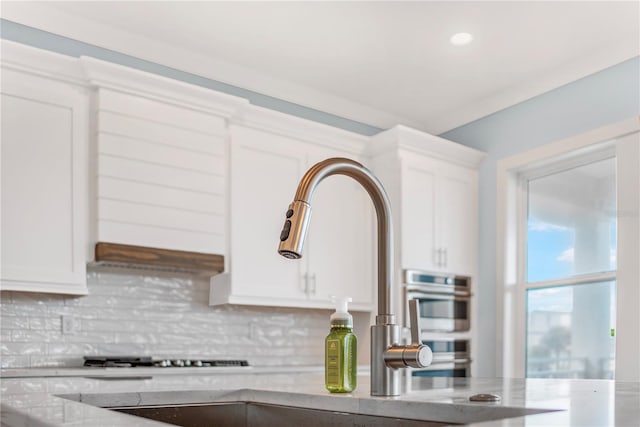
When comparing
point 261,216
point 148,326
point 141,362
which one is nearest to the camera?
point 141,362

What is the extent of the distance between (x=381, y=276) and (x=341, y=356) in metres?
0.17

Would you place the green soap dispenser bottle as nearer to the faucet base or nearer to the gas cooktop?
the faucet base

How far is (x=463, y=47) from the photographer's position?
3895mm

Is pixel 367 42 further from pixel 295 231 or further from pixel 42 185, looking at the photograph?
pixel 295 231

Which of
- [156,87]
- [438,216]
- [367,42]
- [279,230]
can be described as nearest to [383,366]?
[156,87]

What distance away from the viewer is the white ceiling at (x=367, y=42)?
3492mm

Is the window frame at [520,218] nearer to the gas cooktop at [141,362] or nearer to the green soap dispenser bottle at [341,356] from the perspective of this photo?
the gas cooktop at [141,362]

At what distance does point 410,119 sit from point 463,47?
3.99 ft

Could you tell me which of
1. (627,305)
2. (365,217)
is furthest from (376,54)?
(627,305)

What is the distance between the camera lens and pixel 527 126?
14.4 feet

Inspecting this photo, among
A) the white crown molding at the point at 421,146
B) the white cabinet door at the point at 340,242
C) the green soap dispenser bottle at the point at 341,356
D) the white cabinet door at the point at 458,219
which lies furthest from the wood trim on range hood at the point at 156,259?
the green soap dispenser bottle at the point at 341,356

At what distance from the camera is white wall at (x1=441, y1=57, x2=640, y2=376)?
388 centimetres

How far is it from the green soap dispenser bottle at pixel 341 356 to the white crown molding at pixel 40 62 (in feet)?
8.11

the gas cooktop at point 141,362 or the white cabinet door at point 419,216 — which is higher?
the white cabinet door at point 419,216
